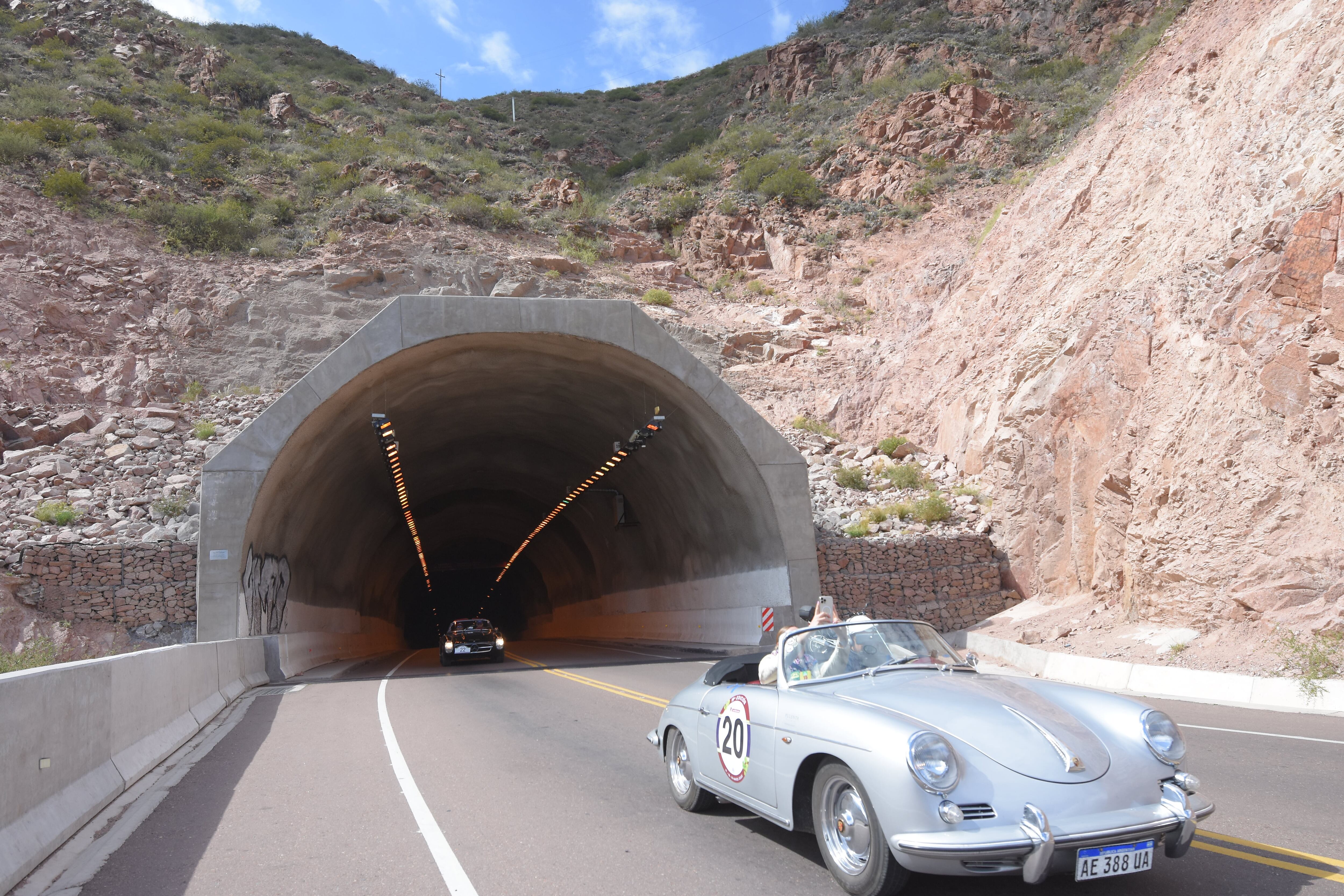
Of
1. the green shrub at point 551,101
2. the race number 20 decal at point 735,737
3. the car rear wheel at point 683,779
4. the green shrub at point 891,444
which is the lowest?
the car rear wheel at point 683,779

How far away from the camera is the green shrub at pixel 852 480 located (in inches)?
975

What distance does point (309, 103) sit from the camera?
56.0 meters

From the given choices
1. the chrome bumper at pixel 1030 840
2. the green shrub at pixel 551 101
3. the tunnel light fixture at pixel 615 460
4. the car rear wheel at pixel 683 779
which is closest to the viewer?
the chrome bumper at pixel 1030 840

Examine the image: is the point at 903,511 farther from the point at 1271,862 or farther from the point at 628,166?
the point at 628,166

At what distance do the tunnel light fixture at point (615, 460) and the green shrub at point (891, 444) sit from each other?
706cm

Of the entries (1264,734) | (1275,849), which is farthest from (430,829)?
(1264,734)

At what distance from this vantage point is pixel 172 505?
20969 millimetres

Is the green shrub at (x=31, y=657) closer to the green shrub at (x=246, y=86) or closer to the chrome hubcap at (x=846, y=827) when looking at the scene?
the chrome hubcap at (x=846, y=827)

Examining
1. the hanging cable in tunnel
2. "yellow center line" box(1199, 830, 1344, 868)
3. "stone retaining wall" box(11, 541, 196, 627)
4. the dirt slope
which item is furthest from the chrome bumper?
"stone retaining wall" box(11, 541, 196, 627)

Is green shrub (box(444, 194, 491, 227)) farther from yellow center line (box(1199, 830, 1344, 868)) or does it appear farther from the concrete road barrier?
yellow center line (box(1199, 830, 1344, 868))

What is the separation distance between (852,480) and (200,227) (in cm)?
2770

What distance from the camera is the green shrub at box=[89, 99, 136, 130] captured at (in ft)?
136

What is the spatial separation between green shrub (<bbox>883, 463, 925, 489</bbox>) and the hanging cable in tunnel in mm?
13167

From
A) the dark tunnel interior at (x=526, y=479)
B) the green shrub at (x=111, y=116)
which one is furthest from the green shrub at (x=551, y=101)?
the dark tunnel interior at (x=526, y=479)
